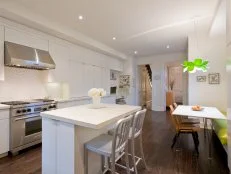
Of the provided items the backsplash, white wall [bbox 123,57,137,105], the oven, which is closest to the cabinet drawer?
the oven

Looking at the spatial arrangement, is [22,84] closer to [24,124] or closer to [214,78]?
[24,124]

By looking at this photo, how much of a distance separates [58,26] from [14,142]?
111 inches

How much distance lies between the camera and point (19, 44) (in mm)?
3283

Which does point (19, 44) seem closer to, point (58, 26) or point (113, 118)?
point (58, 26)

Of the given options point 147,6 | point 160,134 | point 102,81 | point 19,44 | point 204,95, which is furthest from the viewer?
point 102,81

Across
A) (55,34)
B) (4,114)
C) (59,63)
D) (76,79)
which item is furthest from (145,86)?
(4,114)

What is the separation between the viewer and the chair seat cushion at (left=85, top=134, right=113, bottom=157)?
1690 mm

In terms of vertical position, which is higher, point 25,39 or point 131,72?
point 25,39

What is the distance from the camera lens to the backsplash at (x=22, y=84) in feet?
11.0

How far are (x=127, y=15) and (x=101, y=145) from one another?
9.45 ft

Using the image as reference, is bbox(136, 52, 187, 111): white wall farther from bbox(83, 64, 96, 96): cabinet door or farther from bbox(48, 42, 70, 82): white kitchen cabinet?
bbox(48, 42, 70, 82): white kitchen cabinet

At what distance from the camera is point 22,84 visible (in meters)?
3.62

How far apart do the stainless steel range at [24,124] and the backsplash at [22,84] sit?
47 centimetres

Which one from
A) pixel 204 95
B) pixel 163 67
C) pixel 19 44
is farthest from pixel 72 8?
pixel 163 67
